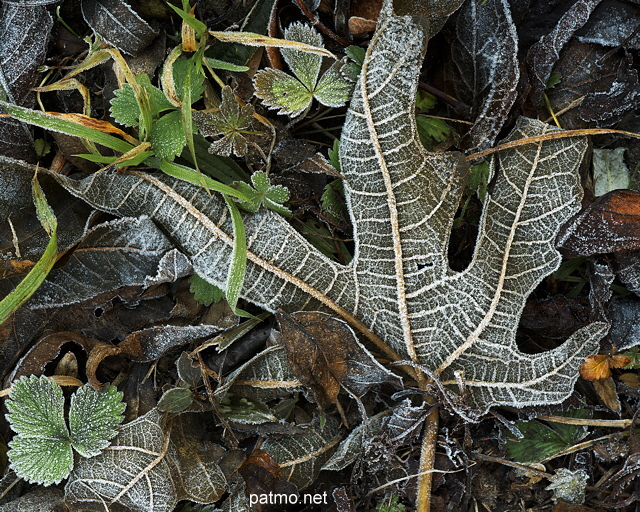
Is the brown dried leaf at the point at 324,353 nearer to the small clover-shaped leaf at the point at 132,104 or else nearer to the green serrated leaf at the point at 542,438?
the green serrated leaf at the point at 542,438

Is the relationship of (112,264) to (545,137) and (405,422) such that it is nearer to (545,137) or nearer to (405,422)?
(405,422)

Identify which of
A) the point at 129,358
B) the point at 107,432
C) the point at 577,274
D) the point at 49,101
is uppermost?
the point at 49,101

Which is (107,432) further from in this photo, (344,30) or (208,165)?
(344,30)

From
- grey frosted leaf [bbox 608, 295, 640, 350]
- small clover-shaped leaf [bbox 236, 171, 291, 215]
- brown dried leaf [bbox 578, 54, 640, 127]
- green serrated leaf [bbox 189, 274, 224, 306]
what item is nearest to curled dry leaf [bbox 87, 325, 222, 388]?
green serrated leaf [bbox 189, 274, 224, 306]

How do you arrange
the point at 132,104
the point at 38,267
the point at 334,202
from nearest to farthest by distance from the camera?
the point at 38,267, the point at 132,104, the point at 334,202

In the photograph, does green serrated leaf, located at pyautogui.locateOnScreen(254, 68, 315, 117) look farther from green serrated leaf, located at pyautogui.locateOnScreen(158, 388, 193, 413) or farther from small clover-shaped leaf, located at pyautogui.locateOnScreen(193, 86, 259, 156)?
green serrated leaf, located at pyautogui.locateOnScreen(158, 388, 193, 413)

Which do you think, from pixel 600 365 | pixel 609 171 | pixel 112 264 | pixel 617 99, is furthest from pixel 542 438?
pixel 112 264

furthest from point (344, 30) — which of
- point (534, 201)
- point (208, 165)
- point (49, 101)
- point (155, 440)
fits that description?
A: point (155, 440)
